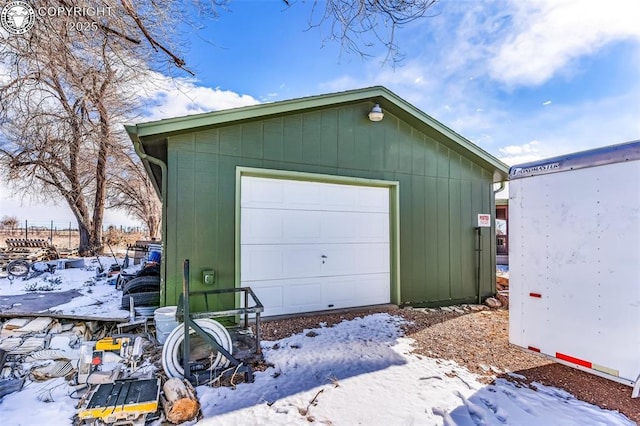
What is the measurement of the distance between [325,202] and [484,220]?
364 centimetres

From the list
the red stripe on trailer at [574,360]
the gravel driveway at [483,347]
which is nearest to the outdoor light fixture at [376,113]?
the gravel driveway at [483,347]

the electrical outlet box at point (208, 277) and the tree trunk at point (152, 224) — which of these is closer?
the electrical outlet box at point (208, 277)

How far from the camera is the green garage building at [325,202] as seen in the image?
14.3ft

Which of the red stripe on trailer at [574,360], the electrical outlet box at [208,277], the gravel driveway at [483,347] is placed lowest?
the gravel driveway at [483,347]

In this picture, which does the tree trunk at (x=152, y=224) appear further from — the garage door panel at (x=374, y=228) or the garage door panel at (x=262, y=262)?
the garage door panel at (x=374, y=228)

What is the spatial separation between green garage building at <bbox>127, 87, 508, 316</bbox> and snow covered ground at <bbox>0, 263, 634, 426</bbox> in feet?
5.00

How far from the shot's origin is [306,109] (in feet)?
16.6

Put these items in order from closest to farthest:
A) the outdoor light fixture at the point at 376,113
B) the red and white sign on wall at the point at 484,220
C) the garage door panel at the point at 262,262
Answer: the garage door panel at the point at 262,262
the outdoor light fixture at the point at 376,113
the red and white sign on wall at the point at 484,220

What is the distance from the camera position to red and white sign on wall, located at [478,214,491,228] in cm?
666

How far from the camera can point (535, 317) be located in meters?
3.23

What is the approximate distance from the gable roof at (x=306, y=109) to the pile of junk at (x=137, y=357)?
2088 millimetres

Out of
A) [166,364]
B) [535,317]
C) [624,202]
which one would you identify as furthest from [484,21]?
[166,364]

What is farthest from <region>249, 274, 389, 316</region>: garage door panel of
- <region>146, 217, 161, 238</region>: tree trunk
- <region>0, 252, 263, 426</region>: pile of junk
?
<region>146, 217, 161, 238</region>: tree trunk

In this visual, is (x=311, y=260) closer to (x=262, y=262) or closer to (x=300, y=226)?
(x=300, y=226)
